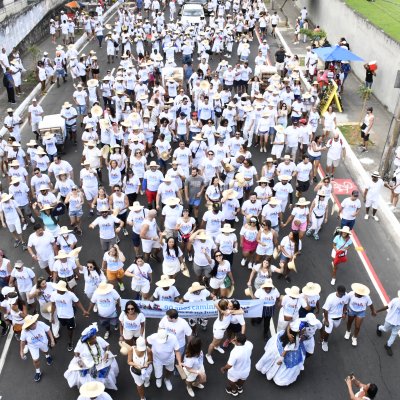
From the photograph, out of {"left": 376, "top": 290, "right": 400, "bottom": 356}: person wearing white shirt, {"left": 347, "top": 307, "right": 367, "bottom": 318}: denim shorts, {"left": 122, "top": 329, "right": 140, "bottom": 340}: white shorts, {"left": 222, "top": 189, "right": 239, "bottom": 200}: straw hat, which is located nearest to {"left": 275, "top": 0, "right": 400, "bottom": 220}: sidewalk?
{"left": 222, "top": 189, "right": 239, "bottom": 200}: straw hat

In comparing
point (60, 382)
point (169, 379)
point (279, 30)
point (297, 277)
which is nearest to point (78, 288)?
point (60, 382)

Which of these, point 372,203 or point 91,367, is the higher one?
point 91,367

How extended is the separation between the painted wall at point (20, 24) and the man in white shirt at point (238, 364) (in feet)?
70.7

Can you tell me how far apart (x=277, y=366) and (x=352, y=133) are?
11.8 metres

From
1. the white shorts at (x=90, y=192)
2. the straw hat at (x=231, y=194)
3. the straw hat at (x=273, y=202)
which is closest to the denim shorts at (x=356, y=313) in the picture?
the straw hat at (x=273, y=202)

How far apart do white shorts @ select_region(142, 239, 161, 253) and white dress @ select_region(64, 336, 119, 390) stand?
320 cm

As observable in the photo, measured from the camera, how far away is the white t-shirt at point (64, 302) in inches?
346

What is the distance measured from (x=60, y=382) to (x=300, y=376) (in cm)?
415

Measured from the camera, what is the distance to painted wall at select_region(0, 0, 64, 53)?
2460 cm

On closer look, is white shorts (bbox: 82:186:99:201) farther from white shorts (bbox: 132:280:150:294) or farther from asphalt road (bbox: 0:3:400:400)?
white shorts (bbox: 132:280:150:294)

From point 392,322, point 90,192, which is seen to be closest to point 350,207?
point 392,322

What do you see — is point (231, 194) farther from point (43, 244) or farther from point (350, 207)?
point (43, 244)

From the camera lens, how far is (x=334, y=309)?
8.84 metres

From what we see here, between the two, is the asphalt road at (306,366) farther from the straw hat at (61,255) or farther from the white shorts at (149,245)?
the straw hat at (61,255)
